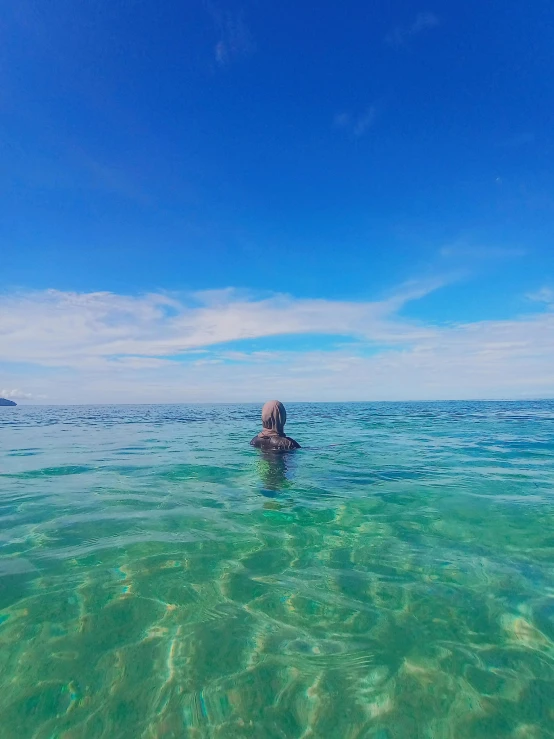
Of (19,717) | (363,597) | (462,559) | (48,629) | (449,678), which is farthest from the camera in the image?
(462,559)

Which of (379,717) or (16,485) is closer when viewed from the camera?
(379,717)

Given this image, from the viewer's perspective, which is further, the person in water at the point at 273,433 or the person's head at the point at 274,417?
the person's head at the point at 274,417

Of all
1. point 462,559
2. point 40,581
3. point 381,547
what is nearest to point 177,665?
point 40,581

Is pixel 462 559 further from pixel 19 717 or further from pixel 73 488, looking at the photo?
pixel 73 488

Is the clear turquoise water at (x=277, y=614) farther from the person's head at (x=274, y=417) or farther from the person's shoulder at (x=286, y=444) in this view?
the person's head at (x=274, y=417)

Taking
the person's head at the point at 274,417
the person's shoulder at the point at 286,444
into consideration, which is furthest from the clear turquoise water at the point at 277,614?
the person's head at the point at 274,417

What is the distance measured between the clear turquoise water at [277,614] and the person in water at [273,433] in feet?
16.7

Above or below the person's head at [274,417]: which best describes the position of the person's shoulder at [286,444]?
below

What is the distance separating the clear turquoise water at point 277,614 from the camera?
10.8 feet

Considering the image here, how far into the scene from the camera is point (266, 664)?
12.5 feet

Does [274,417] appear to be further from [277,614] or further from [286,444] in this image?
[277,614]

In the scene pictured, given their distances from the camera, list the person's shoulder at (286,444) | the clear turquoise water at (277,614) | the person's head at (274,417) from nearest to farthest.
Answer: the clear turquoise water at (277,614)
the person's shoulder at (286,444)
the person's head at (274,417)

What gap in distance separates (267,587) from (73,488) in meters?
7.92

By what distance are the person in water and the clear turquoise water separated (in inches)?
200
